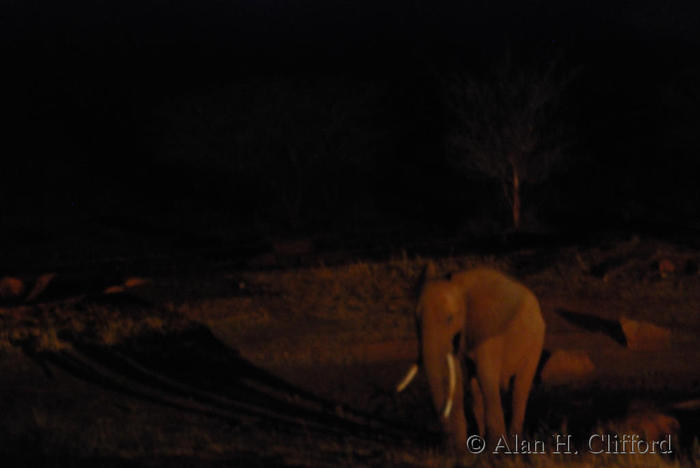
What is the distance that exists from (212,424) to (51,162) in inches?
1758

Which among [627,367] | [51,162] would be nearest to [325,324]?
[627,367]

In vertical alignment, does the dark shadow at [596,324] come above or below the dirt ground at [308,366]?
below

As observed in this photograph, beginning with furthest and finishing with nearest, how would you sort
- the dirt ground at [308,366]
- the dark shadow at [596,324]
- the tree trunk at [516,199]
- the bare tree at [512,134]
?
the tree trunk at [516,199], the bare tree at [512,134], the dark shadow at [596,324], the dirt ground at [308,366]

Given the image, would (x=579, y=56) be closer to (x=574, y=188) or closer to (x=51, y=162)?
(x=574, y=188)

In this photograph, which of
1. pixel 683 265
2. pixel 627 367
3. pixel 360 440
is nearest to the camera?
pixel 360 440

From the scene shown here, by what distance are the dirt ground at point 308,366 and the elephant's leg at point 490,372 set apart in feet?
1.86

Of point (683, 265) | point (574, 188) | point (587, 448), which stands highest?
point (587, 448)

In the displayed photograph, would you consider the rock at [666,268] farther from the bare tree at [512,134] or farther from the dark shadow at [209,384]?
the bare tree at [512,134]

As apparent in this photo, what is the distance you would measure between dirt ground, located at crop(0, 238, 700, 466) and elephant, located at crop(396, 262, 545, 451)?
50cm

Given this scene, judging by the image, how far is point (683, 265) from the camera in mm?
17594

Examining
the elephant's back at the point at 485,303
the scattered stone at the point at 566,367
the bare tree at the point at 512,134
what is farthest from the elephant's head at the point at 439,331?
the bare tree at the point at 512,134

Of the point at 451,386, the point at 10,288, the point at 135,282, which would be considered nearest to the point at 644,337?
the point at 451,386

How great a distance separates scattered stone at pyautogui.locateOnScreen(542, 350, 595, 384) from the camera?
1173 centimetres

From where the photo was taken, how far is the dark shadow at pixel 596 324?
1369 centimetres
